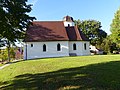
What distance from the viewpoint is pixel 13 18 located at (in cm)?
1970

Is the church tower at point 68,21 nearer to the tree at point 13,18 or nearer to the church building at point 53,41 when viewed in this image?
the church building at point 53,41

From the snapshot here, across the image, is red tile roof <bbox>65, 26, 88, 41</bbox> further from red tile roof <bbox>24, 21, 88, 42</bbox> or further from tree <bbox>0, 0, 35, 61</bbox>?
tree <bbox>0, 0, 35, 61</bbox>

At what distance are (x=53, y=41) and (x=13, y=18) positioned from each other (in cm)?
4093

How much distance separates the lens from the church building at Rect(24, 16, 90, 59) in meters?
59.7

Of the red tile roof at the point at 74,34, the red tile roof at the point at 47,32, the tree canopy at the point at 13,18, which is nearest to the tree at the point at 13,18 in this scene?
the tree canopy at the point at 13,18

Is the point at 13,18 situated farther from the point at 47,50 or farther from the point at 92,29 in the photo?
the point at 92,29

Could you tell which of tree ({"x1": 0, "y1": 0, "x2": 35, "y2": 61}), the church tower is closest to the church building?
the church tower

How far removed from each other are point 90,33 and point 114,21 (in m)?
26.5

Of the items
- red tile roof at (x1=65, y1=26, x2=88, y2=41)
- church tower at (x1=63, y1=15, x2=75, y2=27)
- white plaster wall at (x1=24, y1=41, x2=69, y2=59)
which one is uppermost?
church tower at (x1=63, y1=15, x2=75, y2=27)

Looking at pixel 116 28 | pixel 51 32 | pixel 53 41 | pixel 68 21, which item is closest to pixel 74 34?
pixel 51 32

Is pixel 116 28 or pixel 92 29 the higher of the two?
pixel 92 29

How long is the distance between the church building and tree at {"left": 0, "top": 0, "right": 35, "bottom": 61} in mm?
37436

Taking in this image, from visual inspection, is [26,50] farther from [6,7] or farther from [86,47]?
[6,7]

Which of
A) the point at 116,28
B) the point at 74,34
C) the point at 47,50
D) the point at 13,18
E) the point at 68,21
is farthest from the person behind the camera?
the point at 116,28
